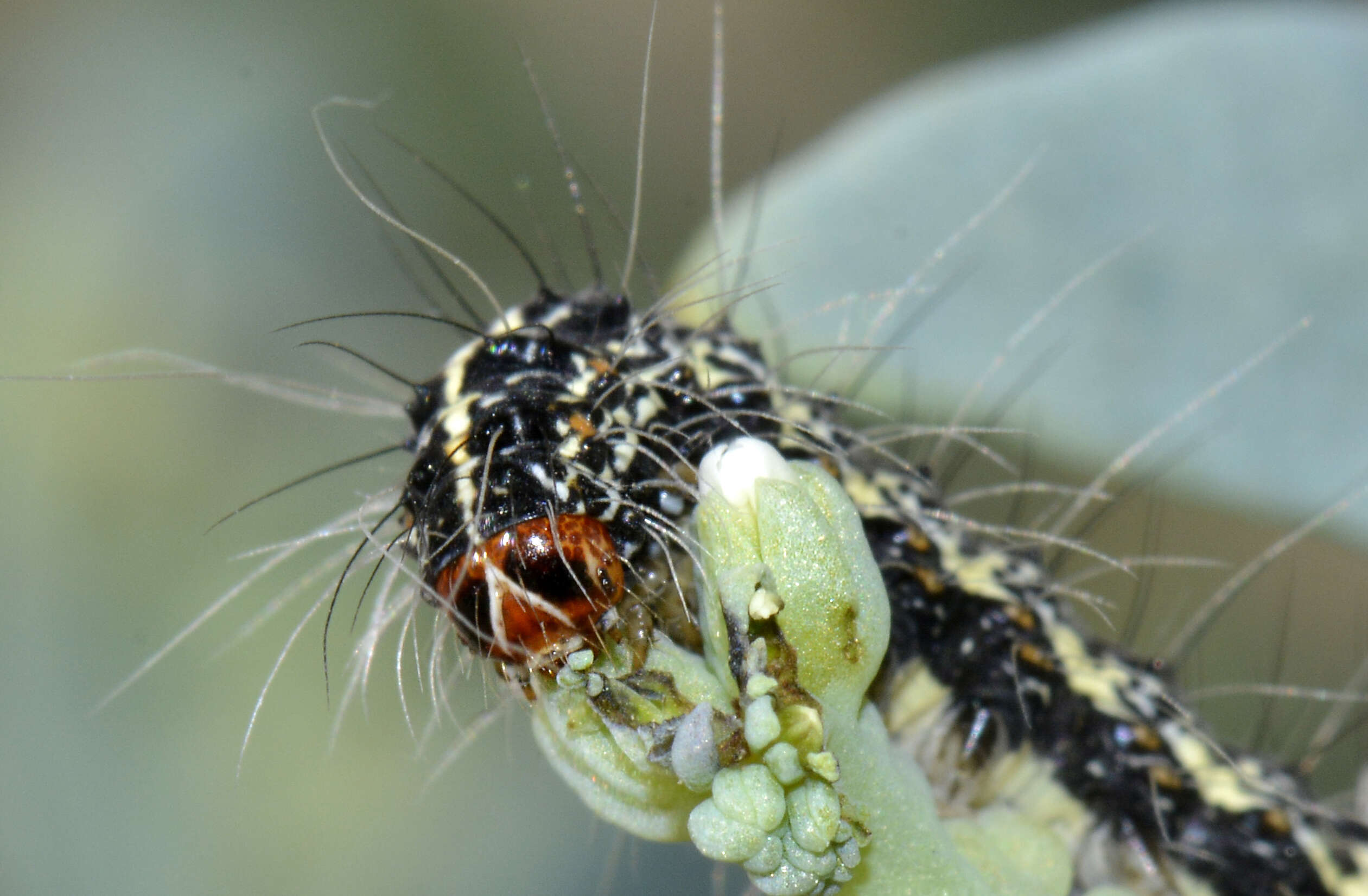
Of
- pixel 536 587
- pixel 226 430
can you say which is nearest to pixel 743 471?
pixel 536 587

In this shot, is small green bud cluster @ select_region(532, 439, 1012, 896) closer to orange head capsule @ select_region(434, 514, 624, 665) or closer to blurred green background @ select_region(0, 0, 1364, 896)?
orange head capsule @ select_region(434, 514, 624, 665)

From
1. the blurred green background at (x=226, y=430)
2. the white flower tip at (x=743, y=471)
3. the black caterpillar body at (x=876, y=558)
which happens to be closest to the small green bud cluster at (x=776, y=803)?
the white flower tip at (x=743, y=471)

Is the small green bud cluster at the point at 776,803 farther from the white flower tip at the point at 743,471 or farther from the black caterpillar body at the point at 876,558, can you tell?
the black caterpillar body at the point at 876,558

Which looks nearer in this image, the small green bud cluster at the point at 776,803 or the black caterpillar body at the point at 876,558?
the small green bud cluster at the point at 776,803

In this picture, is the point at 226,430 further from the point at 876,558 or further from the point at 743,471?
the point at 743,471

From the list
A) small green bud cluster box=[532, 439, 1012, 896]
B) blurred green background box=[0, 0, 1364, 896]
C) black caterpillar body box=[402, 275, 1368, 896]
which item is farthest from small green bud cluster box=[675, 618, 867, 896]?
blurred green background box=[0, 0, 1364, 896]

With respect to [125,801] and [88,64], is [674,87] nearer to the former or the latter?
[88,64]
